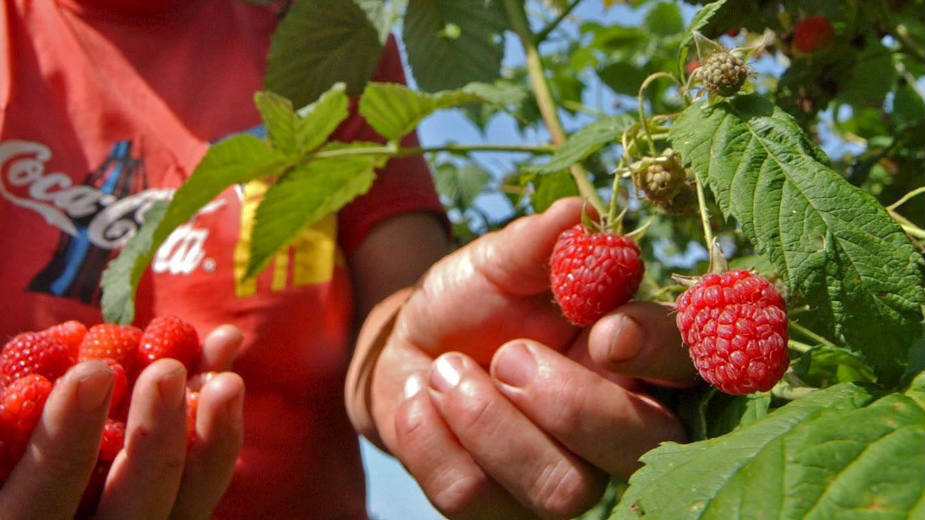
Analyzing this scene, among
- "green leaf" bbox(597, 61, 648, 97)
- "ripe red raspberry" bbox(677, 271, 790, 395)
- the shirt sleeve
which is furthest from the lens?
"green leaf" bbox(597, 61, 648, 97)

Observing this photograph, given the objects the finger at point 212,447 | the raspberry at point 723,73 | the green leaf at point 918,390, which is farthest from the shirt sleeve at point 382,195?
the green leaf at point 918,390

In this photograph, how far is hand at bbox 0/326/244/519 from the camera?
0.83 meters

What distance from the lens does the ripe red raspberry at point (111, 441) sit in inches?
38.5

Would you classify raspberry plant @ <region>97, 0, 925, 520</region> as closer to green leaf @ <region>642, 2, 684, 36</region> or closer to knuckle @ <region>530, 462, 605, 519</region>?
knuckle @ <region>530, 462, 605, 519</region>

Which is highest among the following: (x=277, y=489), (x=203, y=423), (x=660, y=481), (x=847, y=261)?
(x=847, y=261)

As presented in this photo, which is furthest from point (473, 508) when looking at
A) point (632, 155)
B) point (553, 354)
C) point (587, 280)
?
point (632, 155)

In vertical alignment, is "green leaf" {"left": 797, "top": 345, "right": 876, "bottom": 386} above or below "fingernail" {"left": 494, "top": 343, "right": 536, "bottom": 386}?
above

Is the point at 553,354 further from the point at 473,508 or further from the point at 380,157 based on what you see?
the point at 380,157

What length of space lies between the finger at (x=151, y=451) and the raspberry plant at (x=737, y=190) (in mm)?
152

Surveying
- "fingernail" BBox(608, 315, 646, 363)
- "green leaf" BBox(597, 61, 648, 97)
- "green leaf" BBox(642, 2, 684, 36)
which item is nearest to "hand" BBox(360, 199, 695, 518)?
"fingernail" BBox(608, 315, 646, 363)

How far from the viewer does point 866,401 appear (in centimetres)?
56

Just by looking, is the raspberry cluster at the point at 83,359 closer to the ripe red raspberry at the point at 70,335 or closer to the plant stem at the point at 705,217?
the ripe red raspberry at the point at 70,335

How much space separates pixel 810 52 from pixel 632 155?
443 millimetres

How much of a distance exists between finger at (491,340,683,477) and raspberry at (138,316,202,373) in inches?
18.0
